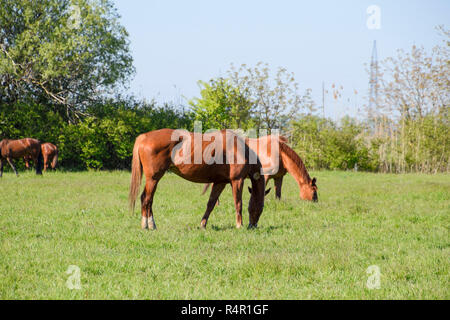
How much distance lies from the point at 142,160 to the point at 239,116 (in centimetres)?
1595

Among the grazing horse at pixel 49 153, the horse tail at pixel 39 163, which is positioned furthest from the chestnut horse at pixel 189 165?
the grazing horse at pixel 49 153

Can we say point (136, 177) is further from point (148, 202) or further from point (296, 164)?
point (296, 164)

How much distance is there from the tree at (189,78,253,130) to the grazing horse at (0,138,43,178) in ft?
26.6

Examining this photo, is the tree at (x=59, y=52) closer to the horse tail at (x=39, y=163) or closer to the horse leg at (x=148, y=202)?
the horse tail at (x=39, y=163)

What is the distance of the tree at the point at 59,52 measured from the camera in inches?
747

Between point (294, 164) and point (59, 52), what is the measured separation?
44.6 feet

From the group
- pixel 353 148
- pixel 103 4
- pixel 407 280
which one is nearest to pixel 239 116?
pixel 353 148

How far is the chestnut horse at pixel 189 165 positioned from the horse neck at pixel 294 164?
240 centimetres

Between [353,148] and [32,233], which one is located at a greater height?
[353,148]

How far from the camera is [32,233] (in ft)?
21.6

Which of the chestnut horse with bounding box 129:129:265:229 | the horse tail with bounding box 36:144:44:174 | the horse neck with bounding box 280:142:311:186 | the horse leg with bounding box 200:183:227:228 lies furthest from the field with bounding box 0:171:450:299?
the horse tail with bounding box 36:144:44:174

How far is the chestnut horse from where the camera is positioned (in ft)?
22.8
